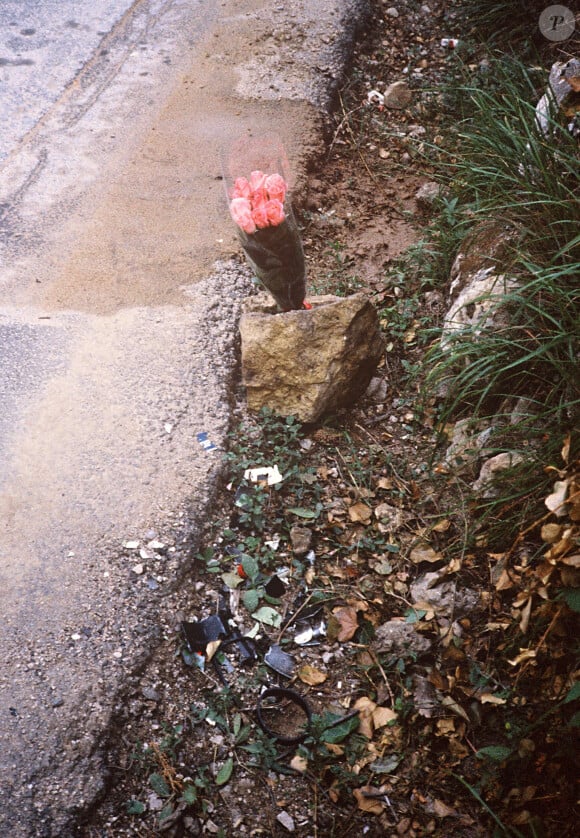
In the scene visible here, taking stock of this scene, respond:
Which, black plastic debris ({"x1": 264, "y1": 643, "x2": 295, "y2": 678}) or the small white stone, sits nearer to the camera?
black plastic debris ({"x1": 264, "y1": 643, "x2": 295, "y2": 678})

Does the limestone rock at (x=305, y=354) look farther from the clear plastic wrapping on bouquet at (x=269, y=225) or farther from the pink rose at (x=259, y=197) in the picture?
the pink rose at (x=259, y=197)

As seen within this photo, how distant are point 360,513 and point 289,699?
2.48 ft

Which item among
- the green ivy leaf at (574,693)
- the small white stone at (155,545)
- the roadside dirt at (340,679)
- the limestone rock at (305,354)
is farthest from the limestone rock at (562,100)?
the small white stone at (155,545)

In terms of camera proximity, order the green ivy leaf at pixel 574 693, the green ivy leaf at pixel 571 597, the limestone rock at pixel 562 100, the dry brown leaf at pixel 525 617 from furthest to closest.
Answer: the limestone rock at pixel 562 100, the dry brown leaf at pixel 525 617, the green ivy leaf at pixel 571 597, the green ivy leaf at pixel 574 693

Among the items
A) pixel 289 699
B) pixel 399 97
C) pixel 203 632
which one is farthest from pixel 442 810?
pixel 399 97

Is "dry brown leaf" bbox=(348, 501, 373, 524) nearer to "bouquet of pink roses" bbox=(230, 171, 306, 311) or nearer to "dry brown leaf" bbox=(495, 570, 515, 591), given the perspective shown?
"dry brown leaf" bbox=(495, 570, 515, 591)

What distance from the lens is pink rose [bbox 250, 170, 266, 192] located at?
260 centimetres

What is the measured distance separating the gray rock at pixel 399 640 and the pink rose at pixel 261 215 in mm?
1566

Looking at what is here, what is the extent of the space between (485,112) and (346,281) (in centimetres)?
102

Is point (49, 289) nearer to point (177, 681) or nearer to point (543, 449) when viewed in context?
point (177, 681)

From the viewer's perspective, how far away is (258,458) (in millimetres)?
2707

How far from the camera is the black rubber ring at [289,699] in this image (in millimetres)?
2066

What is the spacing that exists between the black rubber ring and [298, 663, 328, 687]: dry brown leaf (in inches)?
2.2

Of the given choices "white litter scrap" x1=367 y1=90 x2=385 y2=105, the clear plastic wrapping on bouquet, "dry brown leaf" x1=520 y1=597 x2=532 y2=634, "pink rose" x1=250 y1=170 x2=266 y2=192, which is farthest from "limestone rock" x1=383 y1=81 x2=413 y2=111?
"dry brown leaf" x1=520 y1=597 x2=532 y2=634
